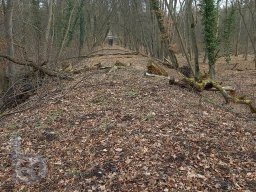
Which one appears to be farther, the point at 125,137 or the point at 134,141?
the point at 125,137

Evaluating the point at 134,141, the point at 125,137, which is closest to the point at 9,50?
the point at 125,137

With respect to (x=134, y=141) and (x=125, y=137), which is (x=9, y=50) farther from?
(x=134, y=141)

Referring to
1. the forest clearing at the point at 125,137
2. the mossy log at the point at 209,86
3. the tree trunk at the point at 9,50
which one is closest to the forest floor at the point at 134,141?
the forest clearing at the point at 125,137

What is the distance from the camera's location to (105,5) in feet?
133

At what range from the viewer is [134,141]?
652 centimetres

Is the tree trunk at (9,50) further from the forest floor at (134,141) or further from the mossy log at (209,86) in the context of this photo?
the mossy log at (209,86)

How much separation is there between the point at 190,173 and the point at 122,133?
1791mm

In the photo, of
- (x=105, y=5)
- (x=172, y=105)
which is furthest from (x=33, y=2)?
(x=172, y=105)

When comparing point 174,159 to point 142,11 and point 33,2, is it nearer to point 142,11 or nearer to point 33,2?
point 33,2

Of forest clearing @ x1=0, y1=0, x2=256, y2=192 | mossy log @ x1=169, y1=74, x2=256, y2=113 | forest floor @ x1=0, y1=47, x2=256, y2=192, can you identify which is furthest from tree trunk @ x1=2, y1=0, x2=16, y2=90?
mossy log @ x1=169, y1=74, x2=256, y2=113

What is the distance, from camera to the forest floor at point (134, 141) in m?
5.45

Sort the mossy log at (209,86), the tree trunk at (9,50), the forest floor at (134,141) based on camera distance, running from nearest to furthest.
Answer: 1. the forest floor at (134,141)
2. the mossy log at (209,86)
3. the tree trunk at (9,50)

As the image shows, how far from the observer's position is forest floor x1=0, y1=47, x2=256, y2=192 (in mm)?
5449

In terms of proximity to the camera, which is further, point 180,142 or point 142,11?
point 142,11
